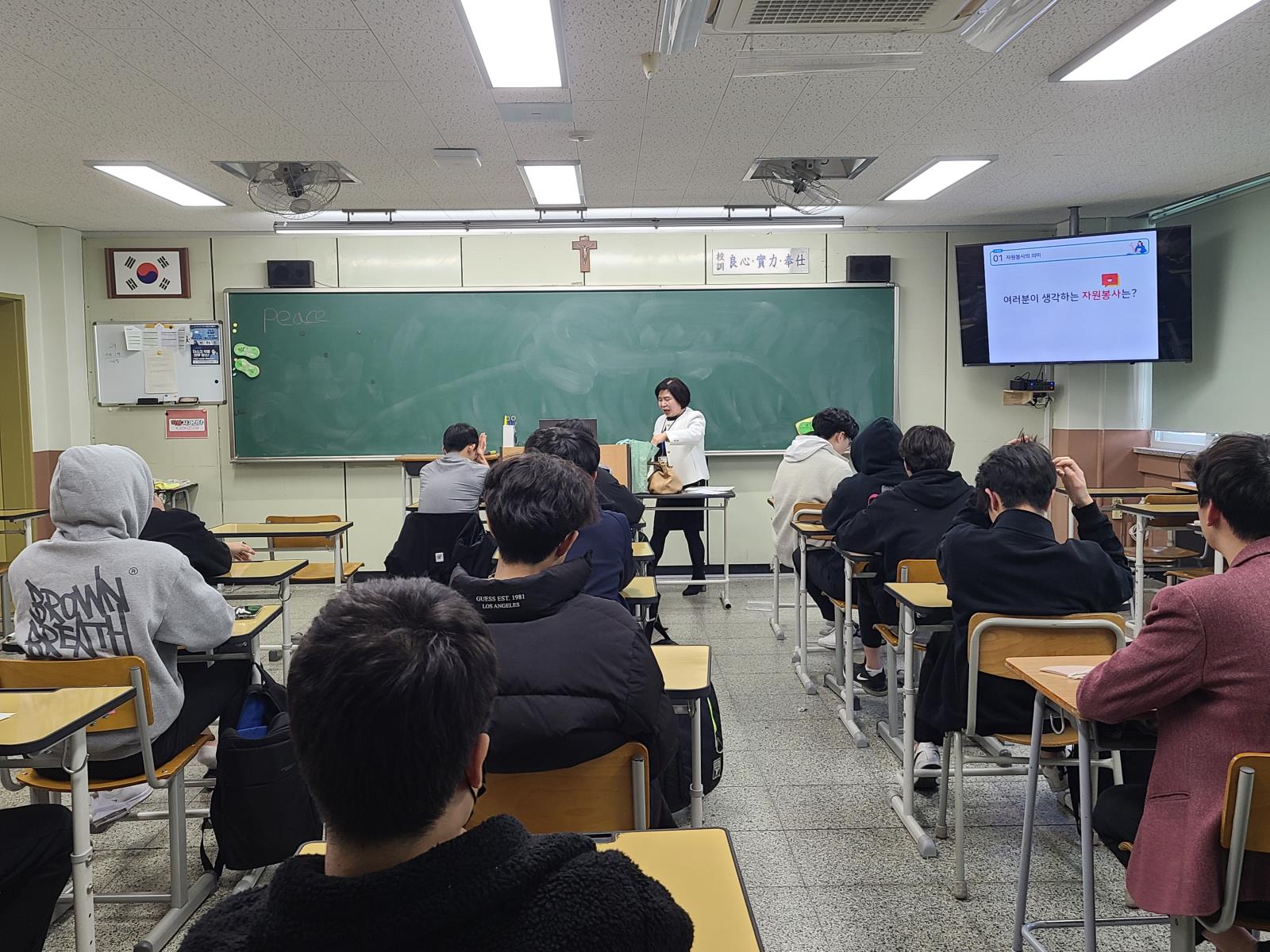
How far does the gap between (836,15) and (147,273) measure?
5.73 m

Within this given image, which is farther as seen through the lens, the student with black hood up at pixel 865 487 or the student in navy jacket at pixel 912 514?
the student with black hood up at pixel 865 487

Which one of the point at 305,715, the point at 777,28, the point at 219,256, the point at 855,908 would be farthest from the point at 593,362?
the point at 305,715

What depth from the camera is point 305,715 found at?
77 centimetres

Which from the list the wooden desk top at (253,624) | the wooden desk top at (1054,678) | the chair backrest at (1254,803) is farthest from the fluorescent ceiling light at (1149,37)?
the wooden desk top at (253,624)

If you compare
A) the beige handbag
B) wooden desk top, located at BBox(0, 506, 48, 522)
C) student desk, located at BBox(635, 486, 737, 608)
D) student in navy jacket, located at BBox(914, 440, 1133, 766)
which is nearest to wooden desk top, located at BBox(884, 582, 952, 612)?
student in navy jacket, located at BBox(914, 440, 1133, 766)

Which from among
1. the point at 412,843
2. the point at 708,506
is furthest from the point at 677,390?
the point at 412,843

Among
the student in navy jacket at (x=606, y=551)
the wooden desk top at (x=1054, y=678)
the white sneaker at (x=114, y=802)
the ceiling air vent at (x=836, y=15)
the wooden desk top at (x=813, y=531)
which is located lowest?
the white sneaker at (x=114, y=802)

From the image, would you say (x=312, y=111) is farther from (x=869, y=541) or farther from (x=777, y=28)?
(x=869, y=541)

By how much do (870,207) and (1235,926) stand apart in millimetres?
5289

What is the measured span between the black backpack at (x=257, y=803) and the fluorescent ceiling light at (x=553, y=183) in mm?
3480

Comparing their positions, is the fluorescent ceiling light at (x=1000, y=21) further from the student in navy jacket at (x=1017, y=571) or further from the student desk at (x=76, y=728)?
the student desk at (x=76, y=728)

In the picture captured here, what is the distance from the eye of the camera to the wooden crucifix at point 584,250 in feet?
21.8

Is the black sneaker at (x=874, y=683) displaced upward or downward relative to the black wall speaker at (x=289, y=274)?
downward

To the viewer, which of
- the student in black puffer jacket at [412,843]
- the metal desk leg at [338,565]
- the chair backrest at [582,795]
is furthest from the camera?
the metal desk leg at [338,565]
